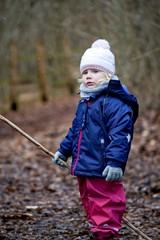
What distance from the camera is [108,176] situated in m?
4.03

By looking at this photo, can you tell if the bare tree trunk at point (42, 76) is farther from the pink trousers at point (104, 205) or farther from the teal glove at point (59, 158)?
the pink trousers at point (104, 205)

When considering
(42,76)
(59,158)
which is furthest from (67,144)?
(42,76)

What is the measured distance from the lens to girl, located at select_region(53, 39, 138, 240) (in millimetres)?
4168

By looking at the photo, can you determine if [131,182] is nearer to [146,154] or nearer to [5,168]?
[146,154]

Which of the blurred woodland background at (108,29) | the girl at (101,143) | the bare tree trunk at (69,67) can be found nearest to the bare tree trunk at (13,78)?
the blurred woodland background at (108,29)

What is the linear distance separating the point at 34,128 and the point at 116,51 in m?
6.09

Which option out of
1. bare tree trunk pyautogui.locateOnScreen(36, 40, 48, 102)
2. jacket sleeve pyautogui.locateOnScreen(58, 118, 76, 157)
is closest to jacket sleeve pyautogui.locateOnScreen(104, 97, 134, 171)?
jacket sleeve pyautogui.locateOnScreen(58, 118, 76, 157)

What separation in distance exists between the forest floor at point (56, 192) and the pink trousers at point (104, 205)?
845 mm

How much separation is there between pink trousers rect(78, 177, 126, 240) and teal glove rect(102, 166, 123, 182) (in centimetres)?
20

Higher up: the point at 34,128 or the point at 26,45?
the point at 26,45

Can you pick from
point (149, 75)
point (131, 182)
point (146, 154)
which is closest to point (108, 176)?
point (131, 182)

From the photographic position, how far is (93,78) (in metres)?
4.42

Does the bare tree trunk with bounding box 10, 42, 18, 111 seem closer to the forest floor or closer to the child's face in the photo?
the forest floor

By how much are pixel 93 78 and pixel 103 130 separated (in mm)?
456
